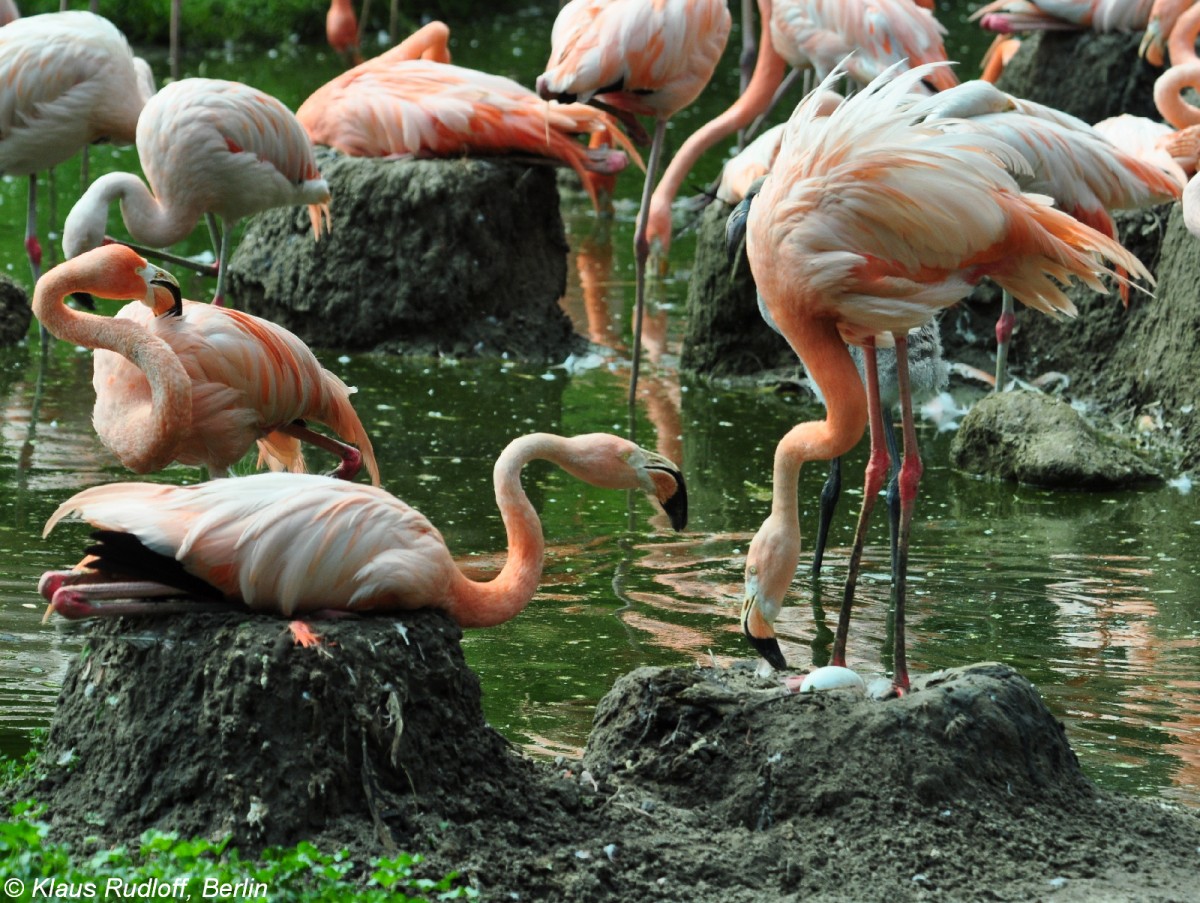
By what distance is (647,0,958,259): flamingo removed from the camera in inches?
332

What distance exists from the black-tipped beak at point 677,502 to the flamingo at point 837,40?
4596 millimetres

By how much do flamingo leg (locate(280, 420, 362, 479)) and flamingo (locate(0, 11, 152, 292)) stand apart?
11.4ft

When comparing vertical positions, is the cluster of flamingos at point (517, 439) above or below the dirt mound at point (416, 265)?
above

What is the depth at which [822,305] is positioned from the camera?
174 inches

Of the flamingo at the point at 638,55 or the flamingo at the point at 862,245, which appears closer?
the flamingo at the point at 862,245

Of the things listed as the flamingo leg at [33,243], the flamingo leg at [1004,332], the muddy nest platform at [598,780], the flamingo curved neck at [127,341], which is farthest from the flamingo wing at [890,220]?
the flamingo leg at [33,243]

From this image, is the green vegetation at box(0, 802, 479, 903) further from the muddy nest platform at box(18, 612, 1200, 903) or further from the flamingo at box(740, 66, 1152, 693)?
the flamingo at box(740, 66, 1152, 693)

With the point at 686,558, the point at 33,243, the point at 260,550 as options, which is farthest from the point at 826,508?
the point at 33,243

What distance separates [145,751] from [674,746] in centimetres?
120

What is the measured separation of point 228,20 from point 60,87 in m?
12.4

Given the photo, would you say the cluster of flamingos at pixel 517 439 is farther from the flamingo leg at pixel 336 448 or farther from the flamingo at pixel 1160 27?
the flamingo at pixel 1160 27

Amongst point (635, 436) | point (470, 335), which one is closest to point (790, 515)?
point (635, 436)

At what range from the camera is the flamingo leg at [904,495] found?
4.38 meters

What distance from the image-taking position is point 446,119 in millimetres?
9062
